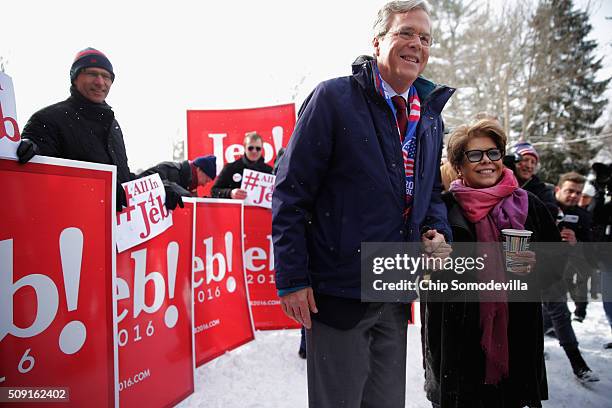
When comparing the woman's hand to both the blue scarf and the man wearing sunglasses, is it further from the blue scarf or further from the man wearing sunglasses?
the man wearing sunglasses

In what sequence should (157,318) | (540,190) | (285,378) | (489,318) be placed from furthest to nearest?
(540,190)
(285,378)
(157,318)
(489,318)

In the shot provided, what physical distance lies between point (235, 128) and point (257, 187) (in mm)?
1163

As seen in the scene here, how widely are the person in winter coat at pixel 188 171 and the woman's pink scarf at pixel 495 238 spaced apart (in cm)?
246

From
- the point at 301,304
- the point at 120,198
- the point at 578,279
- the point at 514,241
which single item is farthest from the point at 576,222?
the point at 120,198

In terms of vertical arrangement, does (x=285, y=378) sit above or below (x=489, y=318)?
below

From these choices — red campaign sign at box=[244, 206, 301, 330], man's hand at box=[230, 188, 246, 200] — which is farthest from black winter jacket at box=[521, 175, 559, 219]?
man's hand at box=[230, 188, 246, 200]

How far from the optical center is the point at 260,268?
15.4 feet

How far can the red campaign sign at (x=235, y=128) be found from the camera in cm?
528

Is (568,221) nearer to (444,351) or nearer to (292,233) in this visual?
(444,351)

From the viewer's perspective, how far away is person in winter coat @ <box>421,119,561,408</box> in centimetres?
189

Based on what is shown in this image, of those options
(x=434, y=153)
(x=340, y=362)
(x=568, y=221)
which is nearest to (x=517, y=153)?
(x=568, y=221)

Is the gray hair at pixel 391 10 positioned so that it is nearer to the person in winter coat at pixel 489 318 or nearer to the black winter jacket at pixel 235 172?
the person in winter coat at pixel 489 318

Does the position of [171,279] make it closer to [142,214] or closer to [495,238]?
[142,214]

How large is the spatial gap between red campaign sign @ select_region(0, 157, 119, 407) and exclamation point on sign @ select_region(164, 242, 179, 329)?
63cm
